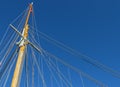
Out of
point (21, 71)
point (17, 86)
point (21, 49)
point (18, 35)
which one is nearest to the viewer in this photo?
Answer: point (17, 86)

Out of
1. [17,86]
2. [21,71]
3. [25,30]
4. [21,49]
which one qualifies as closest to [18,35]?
[25,30]

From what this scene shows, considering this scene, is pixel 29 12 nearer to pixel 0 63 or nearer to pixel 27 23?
pixel 27 23

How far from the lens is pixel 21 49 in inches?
1144

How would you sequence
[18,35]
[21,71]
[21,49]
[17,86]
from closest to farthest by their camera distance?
[17,86]
[21,71]
[21,49]
[18,35]

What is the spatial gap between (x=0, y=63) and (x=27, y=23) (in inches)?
256

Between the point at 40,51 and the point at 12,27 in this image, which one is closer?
the point at 40,51

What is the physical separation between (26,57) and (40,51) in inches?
66.0

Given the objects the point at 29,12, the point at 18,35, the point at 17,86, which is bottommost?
the point at 17,86

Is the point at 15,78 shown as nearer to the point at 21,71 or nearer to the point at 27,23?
the point at 21,71

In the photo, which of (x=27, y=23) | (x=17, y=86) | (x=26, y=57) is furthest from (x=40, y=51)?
(x=17, y=86)

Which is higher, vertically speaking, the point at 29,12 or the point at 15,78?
the point at 29,12

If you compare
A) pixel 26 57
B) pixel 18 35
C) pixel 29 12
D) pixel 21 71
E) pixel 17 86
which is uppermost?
pixel 29 12

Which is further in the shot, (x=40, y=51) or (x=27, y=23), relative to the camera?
(x=27, y=23)

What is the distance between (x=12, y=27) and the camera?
108 ft
